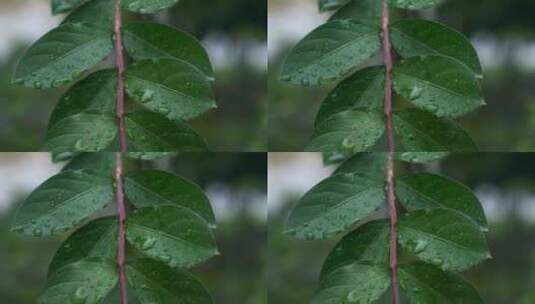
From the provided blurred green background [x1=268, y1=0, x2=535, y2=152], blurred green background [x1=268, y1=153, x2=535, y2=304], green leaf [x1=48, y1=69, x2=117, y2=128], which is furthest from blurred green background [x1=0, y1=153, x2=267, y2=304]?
green leaf [x1=48, y1=69, x2=117, y2=128]

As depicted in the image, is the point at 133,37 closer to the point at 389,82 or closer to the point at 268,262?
the point at 389,82

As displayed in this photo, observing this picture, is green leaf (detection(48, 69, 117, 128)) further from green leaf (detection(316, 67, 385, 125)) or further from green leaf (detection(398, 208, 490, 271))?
green leaf (detection(398, 208, 490, 271))

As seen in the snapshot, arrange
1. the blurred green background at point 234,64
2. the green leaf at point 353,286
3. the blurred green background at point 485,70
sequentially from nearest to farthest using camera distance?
1. the green leaf at point 353,286
2. the blurred green background at point 234,64
3. the blurred green background at point 485,70

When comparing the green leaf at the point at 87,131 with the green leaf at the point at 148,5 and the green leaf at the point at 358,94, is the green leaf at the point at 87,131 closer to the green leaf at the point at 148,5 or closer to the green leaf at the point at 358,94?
the green leaf at the point at 148,5

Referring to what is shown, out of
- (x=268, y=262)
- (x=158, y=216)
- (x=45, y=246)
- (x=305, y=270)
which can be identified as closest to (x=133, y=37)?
(x=158, y=216)

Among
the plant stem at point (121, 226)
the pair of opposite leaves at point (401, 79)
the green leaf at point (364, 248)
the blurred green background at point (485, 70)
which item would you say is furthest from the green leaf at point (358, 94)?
the blurred green background at point (485, 70)
